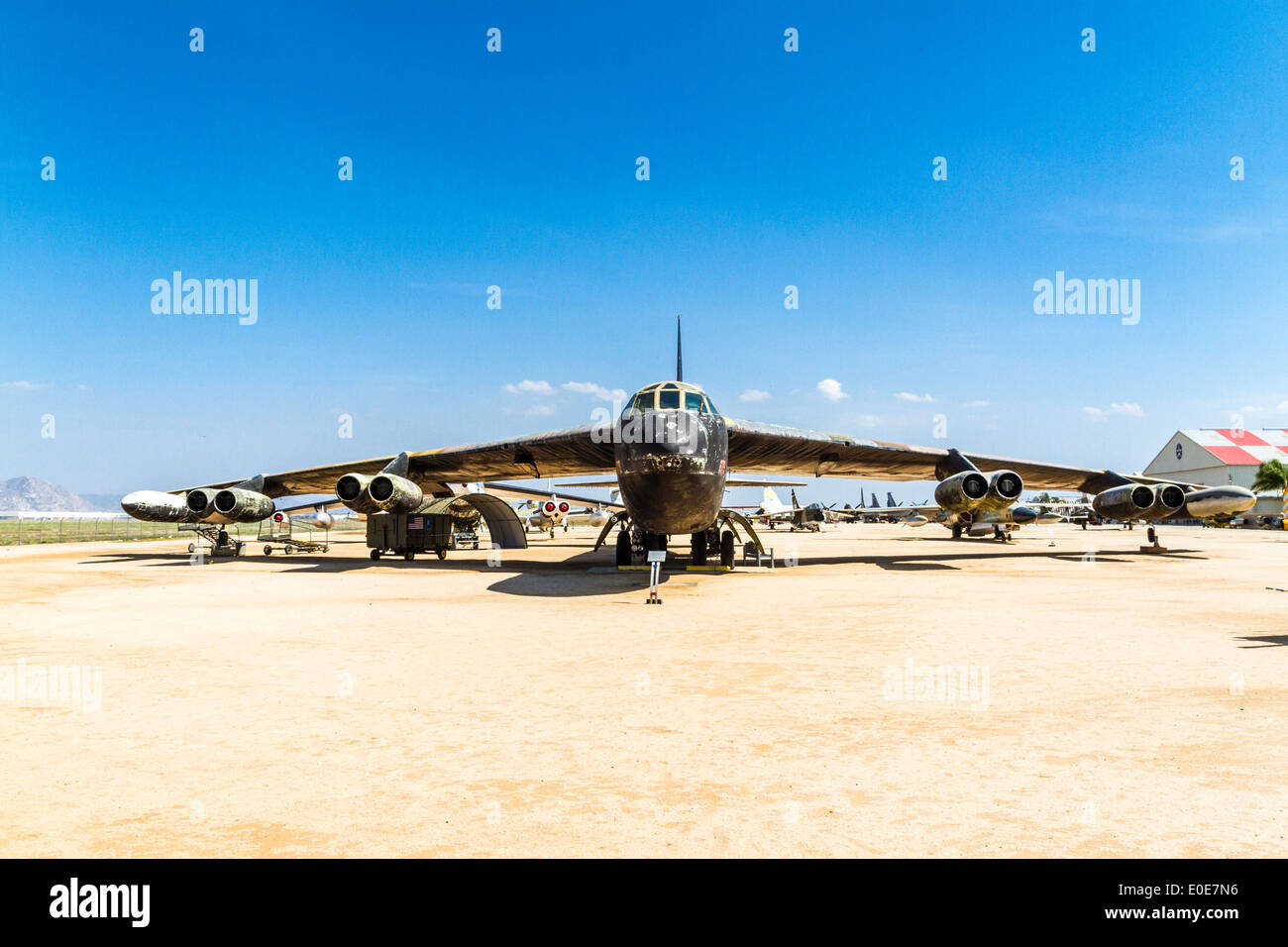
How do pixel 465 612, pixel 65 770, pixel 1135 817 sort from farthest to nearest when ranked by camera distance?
pixel 465 612 < pixel 65 770 < pixel 1135 817

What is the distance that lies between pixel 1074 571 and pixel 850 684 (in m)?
17.4

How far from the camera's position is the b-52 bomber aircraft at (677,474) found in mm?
14922

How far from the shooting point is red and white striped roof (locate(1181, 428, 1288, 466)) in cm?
9219

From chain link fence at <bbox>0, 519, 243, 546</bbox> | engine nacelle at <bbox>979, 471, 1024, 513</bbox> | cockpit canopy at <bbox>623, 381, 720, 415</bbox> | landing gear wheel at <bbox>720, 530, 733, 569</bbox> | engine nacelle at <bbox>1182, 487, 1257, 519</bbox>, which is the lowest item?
chain link fence at <bbox>0, 519, 243, 546</bbox>

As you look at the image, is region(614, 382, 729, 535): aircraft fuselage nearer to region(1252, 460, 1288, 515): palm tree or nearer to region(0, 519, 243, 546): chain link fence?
region(0, 519, 243, 546): chain link fence

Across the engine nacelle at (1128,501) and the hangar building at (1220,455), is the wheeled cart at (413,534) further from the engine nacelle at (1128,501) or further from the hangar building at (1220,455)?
the hangar building at (1220,455)

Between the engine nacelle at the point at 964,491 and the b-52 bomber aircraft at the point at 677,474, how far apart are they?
1.4 inches

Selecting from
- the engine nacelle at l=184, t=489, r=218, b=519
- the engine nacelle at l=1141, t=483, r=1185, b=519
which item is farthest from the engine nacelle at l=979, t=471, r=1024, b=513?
the engine nacelle at l=184, t=489, r=218, b=519

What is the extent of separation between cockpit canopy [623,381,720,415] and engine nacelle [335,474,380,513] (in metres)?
9.15

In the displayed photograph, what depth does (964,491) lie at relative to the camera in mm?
21094

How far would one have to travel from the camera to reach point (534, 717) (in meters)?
5.88

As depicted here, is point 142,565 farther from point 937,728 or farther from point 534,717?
point 937,728

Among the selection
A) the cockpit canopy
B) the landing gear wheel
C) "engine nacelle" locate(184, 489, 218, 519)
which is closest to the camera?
the cockpit canopy
